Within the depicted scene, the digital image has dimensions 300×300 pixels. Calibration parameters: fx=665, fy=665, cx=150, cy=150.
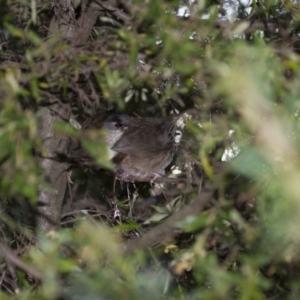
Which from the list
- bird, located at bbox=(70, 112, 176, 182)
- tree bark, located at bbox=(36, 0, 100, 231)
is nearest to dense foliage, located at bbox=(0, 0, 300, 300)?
tree bark, located at bbox=(36, 0, 100, 231)

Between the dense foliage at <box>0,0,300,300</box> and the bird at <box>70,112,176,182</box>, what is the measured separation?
233 millimetres

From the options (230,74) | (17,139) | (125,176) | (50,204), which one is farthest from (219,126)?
(125,176)

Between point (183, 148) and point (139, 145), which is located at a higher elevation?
point (183, 148)

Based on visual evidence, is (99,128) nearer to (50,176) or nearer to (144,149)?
(50,176)

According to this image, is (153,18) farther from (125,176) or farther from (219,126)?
(125,176)

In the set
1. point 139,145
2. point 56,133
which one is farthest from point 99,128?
point 139,145

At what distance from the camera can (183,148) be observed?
2229mm

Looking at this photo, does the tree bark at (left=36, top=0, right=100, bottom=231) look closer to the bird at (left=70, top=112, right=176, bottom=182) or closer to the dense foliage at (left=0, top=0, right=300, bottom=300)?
the dense foliage at (left=0, top=0, right=300, bottom=300)

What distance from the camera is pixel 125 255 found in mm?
1215

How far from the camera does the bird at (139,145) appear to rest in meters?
2.45

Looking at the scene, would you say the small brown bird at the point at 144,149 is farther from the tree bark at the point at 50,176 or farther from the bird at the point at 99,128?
the tree bark at the point at 50,176

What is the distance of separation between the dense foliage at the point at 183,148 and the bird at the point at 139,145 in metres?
0.23

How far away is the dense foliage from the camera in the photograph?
3.53ft

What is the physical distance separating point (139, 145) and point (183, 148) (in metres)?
0.41
